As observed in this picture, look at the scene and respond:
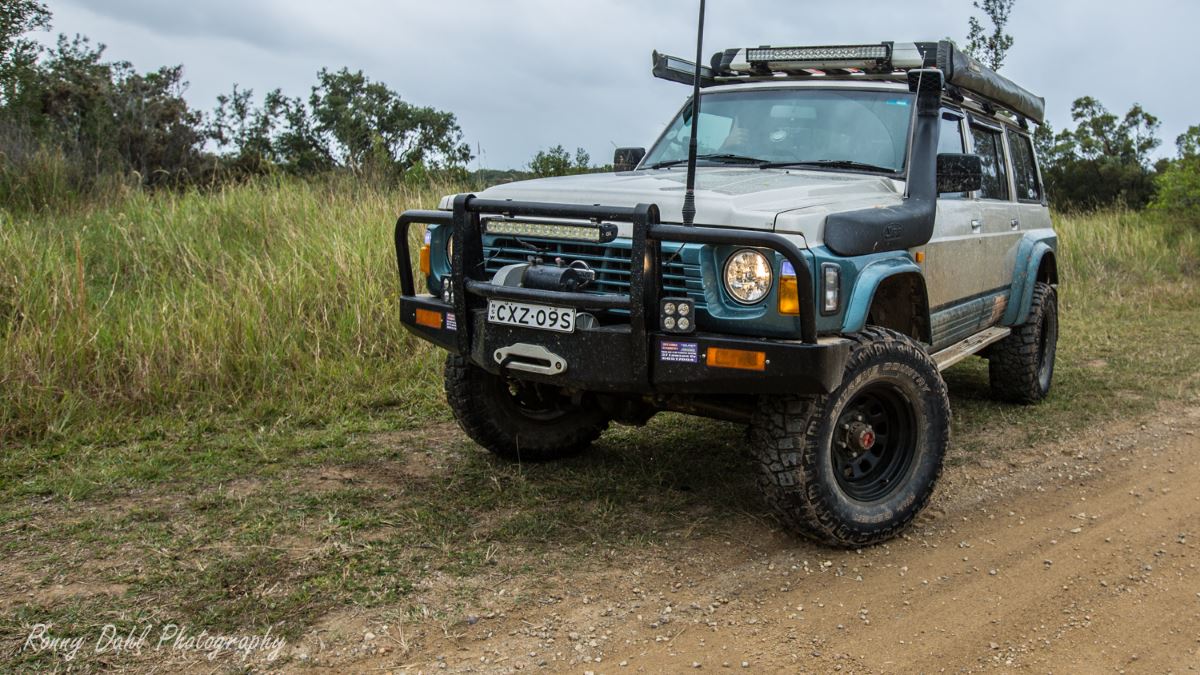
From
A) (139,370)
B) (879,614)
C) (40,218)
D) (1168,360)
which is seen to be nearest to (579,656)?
(879,614)

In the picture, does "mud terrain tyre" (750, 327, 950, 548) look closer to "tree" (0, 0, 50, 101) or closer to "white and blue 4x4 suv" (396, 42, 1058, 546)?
"white and blue 4x4 suv" (396, 42, 1058, 546)

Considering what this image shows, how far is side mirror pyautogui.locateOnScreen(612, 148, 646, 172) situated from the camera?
5742 millimetres

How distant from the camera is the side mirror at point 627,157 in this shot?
5.74 metres

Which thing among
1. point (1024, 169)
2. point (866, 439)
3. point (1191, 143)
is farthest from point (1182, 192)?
point (866, 439)

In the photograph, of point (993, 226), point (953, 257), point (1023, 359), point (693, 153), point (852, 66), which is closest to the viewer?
point (693, 153)

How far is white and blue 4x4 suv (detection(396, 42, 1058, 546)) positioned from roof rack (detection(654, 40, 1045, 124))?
1 centimetres

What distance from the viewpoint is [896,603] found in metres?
3.60

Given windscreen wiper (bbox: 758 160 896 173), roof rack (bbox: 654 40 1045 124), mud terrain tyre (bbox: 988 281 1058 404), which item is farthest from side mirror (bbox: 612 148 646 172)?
mud terrain tyre (bbox: 988 281 1058 404)

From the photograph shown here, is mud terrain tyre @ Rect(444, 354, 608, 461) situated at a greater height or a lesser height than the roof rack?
lesser

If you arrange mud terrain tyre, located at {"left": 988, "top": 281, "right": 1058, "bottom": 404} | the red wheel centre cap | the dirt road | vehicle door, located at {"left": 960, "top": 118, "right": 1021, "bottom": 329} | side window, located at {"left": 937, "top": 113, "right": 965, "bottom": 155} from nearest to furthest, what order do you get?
1. the dirt road
2. the red wheel centre cap
3. side window, located at {"left": 937, "top": 113, "right": 965, "bottom": 155}
4. vehicle door, located at {"left": 960, "top": 118, "right": 1021, "bottom": 329}
5. mud terrain tyre, located at {"left": 988, "top": 281, "right": 1058, "bottom": 404}

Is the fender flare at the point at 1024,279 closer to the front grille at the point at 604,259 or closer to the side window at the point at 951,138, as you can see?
the side window at the point at 951,138

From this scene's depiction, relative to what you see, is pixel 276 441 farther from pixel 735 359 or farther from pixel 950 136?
pixel 950 136

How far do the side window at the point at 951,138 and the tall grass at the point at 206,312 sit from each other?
10.3ft

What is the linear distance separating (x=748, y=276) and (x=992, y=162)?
293 cm
